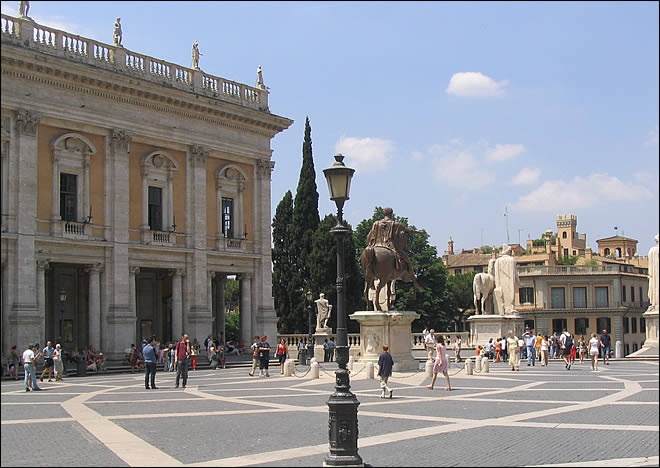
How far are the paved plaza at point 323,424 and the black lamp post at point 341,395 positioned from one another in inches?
18.9

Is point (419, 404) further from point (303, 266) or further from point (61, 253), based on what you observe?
point (303, 266)

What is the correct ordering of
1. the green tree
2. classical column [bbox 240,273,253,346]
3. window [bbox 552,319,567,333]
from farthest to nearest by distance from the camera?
window [bbox 552,319,567,333]
the green tree
classical column [bbox 240,273,253,346]

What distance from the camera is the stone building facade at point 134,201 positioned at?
34.4 meters

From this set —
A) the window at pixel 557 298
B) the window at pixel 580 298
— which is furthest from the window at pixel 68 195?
the window at pixel 580 298

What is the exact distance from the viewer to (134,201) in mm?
39469

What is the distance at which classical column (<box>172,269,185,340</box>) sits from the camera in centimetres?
4100

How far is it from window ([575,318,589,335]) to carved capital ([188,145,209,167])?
182 ft

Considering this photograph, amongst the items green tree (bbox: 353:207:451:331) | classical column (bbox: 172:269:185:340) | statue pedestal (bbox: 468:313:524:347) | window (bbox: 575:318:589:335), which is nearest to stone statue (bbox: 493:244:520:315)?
statue pedestal (bbox: 468:313:524:347)

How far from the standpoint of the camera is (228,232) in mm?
44688

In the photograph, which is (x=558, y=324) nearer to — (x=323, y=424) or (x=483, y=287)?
(x=483, y=287)

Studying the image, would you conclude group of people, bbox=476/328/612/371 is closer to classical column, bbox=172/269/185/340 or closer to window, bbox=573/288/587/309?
classical column, bbox=172/269/185/340

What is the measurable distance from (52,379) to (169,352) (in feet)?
23.1

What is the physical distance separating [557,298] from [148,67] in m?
59.3

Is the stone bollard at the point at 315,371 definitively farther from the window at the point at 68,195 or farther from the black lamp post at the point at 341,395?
the window at the point at 68,195
